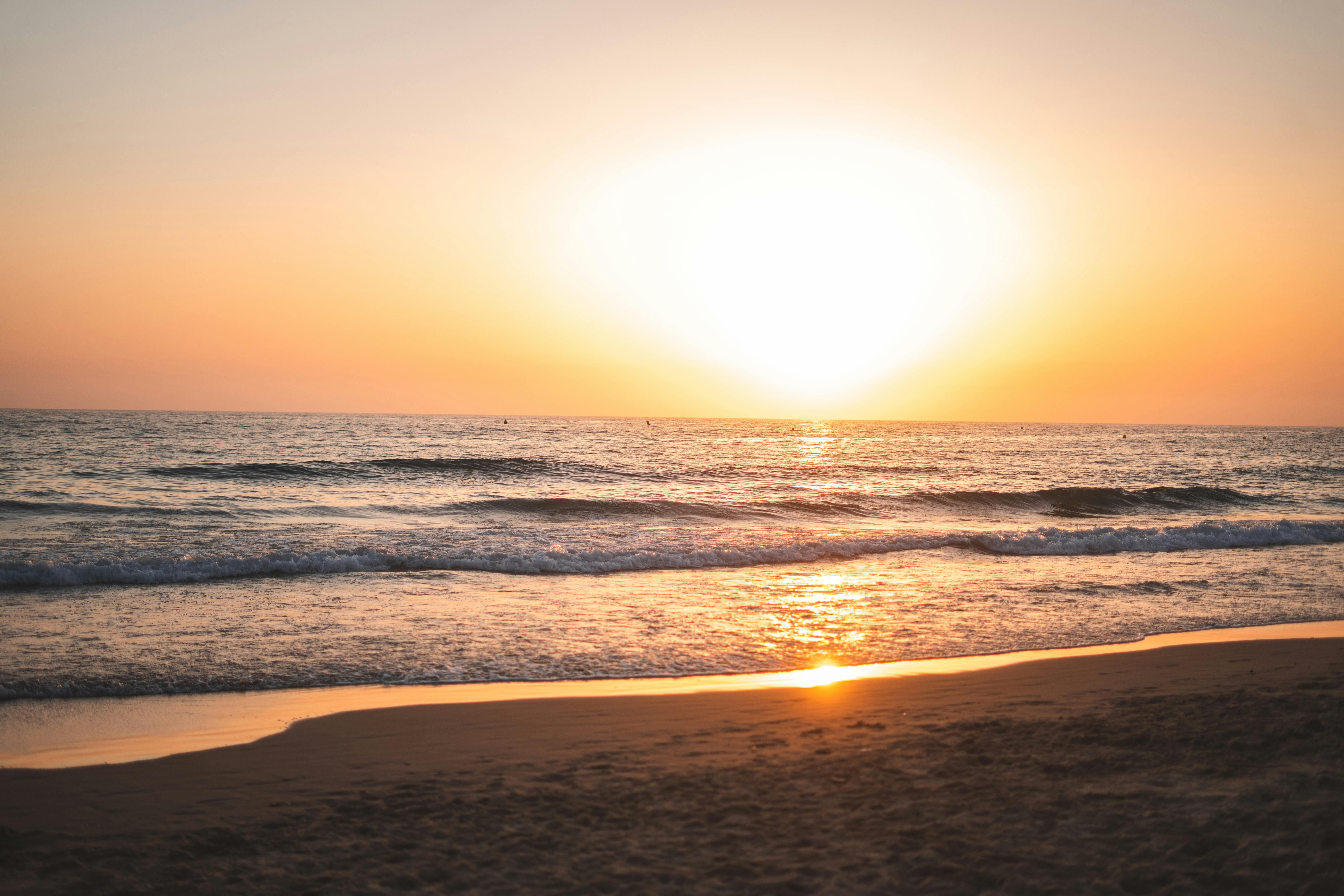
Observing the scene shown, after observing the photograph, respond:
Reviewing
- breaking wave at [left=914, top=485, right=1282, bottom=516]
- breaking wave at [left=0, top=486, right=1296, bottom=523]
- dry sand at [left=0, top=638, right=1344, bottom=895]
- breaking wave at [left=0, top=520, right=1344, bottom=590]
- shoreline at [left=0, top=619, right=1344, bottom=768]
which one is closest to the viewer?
dry sand at [left=0, top=638, right=1344, bottom=895]

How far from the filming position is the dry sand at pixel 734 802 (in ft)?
14.3

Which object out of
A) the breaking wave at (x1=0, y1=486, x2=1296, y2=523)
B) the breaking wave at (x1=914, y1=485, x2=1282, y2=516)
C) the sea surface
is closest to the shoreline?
the sea surface

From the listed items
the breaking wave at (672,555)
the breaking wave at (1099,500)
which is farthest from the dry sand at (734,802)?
the breaking wave at (1099,500)

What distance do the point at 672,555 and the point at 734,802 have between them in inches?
506

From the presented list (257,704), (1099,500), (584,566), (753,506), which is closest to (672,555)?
(584,566)

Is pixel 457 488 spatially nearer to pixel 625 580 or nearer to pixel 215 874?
pixel 625 580

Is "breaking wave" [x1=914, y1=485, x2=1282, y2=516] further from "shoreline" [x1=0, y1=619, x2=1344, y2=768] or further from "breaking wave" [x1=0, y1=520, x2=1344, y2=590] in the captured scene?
"shoreline" [x1=0, y1=619, x2=1344, y2=768]

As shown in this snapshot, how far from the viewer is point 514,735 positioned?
23.3 ft

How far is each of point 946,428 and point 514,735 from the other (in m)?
152

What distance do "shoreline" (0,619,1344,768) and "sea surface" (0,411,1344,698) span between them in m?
0.29

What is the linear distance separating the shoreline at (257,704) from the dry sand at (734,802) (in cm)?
32

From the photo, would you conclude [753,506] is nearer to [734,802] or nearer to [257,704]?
[257,704]

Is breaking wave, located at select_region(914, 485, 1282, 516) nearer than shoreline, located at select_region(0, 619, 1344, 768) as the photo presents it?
No

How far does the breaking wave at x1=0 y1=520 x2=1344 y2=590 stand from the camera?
47.7ft
